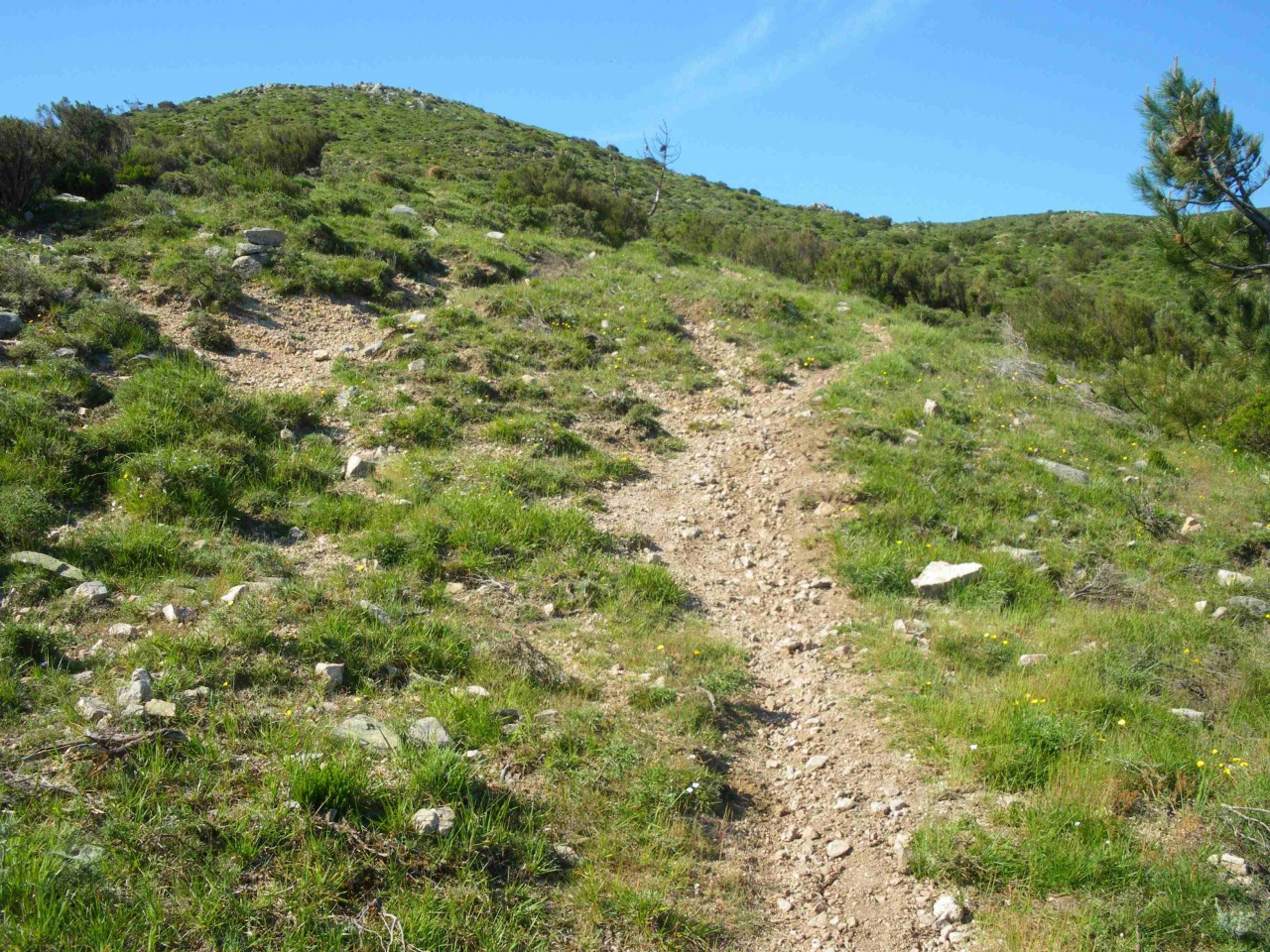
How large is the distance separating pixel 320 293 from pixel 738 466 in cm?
664

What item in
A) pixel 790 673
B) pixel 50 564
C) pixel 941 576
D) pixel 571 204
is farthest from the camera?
pixel 571 204

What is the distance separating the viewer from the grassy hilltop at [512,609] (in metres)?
3.16

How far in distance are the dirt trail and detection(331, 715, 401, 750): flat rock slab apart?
172 centimetres

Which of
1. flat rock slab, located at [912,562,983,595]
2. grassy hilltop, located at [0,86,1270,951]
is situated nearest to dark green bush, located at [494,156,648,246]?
grassy hilltop, located at [0,86,1270,951]

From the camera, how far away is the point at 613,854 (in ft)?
11.5

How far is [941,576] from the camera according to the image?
651 centimetres

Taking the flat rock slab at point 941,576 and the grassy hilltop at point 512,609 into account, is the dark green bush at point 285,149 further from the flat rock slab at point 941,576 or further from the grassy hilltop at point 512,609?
the flat rock slab at point 941,576

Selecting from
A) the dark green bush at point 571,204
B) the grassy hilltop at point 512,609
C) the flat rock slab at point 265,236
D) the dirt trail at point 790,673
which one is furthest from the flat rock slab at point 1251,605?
the dark green bush at point 571,204

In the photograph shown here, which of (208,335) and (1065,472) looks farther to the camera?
(208,335)

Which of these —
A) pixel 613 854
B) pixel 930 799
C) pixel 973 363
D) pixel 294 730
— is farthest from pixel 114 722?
pixel 973 363

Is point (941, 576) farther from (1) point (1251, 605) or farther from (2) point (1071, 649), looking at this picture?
(1) point (1251, 605)

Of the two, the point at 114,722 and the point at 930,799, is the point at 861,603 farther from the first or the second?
the point at 114,722

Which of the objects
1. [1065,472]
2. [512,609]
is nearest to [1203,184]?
[1065,472]

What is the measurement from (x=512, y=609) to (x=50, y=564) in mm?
2862
